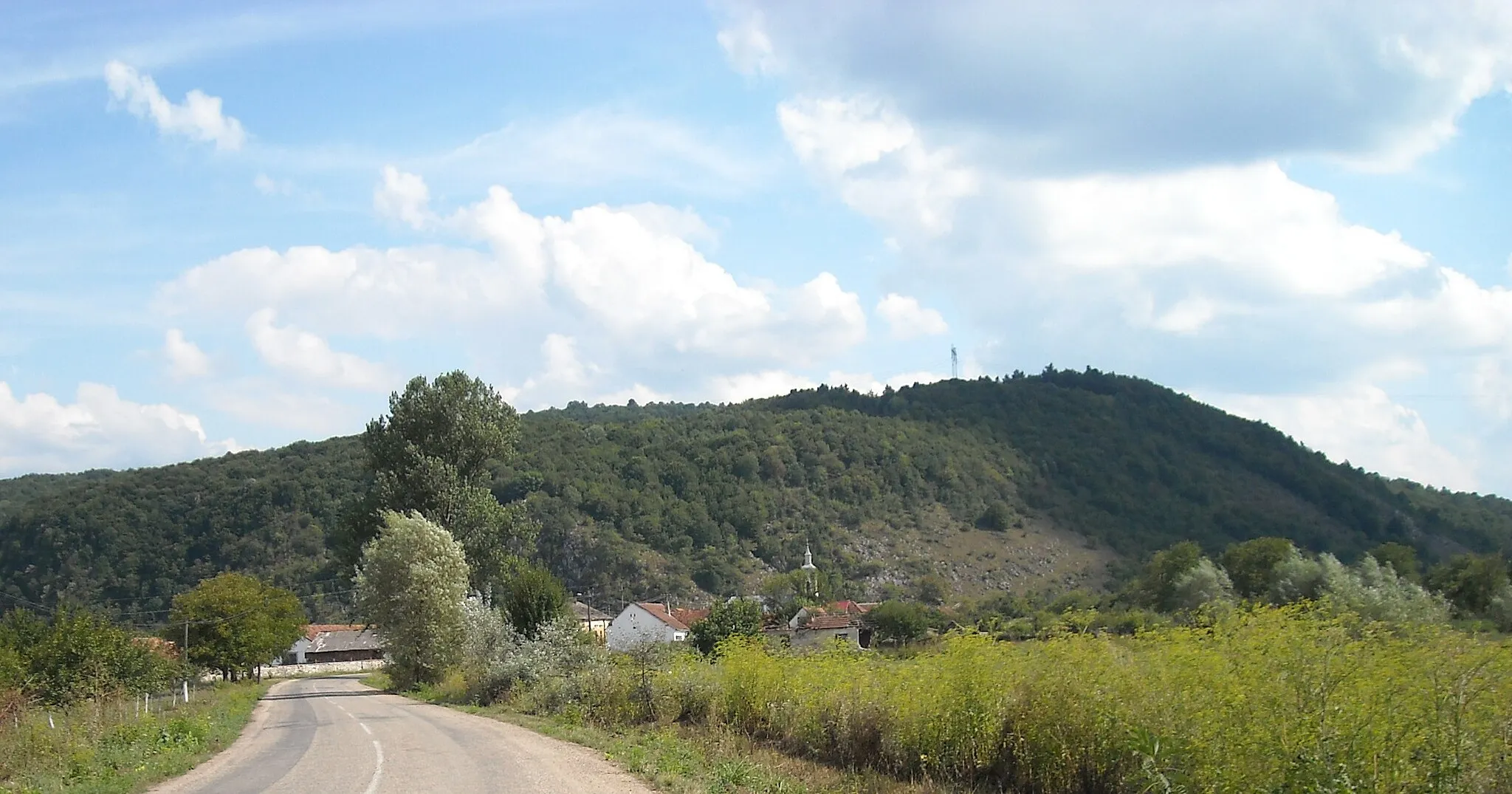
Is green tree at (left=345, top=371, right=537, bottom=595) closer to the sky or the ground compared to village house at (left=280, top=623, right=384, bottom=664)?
closer to the sky

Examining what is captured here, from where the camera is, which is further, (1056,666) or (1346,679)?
(1056,666)

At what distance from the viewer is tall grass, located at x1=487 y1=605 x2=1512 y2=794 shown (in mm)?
9031

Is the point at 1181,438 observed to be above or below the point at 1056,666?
above

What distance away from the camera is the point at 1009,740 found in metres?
13.4

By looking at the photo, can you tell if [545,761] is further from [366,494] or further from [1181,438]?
[1181,438]

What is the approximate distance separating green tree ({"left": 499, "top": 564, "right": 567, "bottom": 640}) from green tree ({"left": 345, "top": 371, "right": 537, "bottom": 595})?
421 inches

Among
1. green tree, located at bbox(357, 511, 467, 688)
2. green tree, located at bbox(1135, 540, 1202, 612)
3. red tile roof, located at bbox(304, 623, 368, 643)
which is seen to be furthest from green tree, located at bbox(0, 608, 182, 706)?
red tile roof, located at bbox(304, 623, 368, 643)

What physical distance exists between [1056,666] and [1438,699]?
4553mm

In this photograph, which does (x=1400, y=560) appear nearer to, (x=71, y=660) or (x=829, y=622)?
(x=829, y=622)

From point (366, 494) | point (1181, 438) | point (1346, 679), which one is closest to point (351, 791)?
point (1346, 679)

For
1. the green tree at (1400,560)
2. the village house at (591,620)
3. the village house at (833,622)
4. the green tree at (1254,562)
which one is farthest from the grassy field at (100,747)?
the green tree at (1400,560)

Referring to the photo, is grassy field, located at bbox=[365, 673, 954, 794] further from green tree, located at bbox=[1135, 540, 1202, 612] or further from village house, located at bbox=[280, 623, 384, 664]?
village house, located at bbox=[280, 623, 384, 664]

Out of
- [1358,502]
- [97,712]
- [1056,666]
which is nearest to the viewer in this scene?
[1056,666]

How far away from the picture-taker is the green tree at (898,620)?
80875mm
